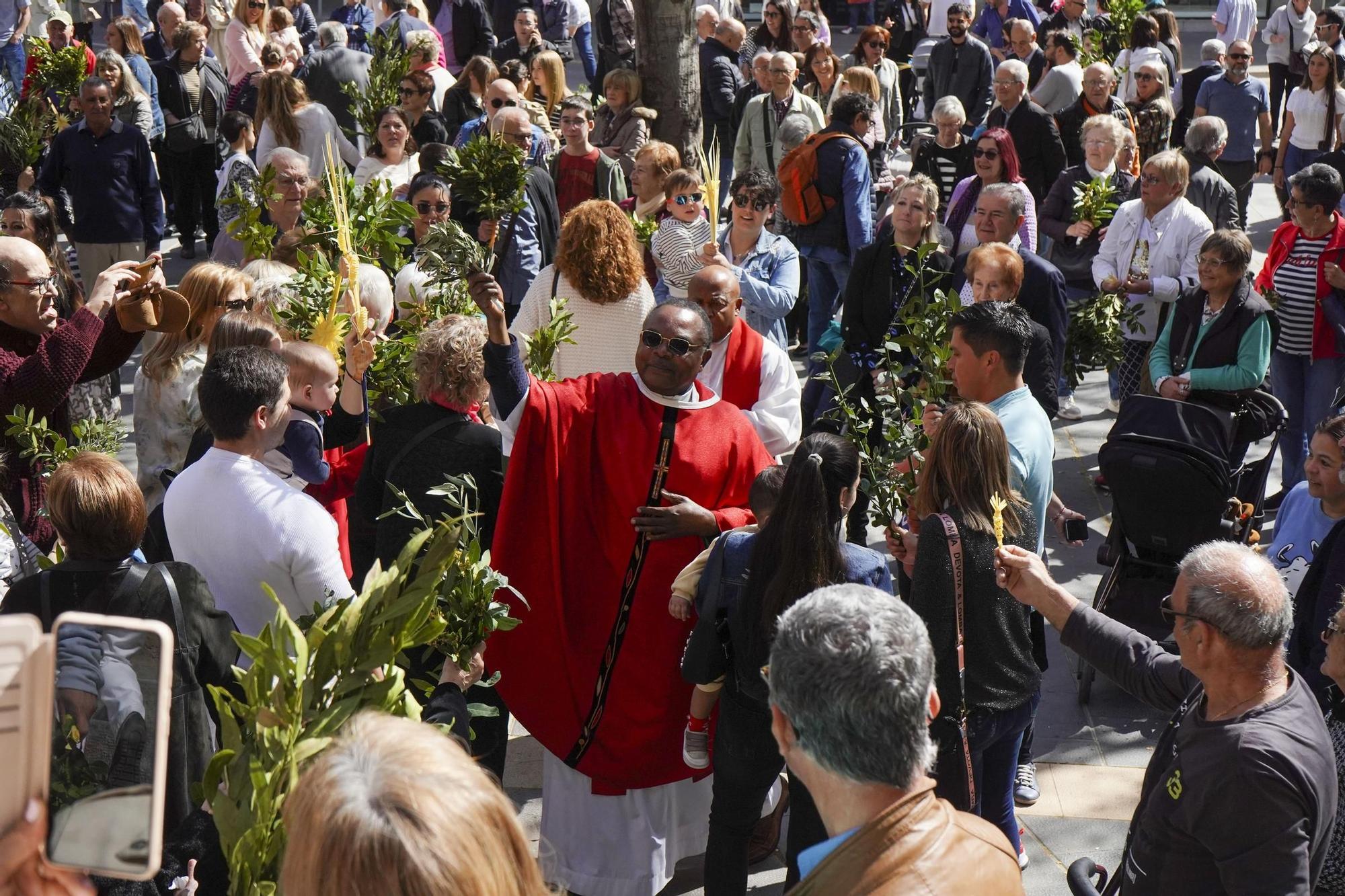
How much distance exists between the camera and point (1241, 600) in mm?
3080

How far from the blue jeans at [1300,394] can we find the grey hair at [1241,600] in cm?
451

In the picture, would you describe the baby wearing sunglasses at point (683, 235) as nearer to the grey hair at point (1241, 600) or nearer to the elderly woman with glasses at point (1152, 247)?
the elderly woman with glasses at point (1152, 247)

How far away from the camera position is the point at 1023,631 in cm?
404

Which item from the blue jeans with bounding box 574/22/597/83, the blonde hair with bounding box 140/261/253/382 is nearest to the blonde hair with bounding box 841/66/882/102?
the blue jeans with bounding box 574/22/597/83

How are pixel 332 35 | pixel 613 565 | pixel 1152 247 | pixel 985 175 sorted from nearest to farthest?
pixel 613 565, pixel 1152 247, pixel 985 175, pixel 332 35

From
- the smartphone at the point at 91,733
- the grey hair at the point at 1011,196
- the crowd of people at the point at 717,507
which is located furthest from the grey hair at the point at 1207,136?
the smartphone at the point at 91,733

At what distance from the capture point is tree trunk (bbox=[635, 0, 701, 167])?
10.1 m

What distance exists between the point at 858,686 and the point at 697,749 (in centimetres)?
211

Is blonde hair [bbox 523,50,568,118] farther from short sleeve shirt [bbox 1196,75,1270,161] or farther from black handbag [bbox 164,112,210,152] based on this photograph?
short sleeve shirt [bbox 1196,75,1270,161]

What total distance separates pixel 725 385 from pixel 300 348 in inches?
66.5

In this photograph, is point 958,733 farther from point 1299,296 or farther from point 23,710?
point 1299,296

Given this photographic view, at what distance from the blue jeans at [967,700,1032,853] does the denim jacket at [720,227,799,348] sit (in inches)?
120

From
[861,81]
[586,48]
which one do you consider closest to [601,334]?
[861,81]

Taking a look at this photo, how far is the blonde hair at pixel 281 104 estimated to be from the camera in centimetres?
921
